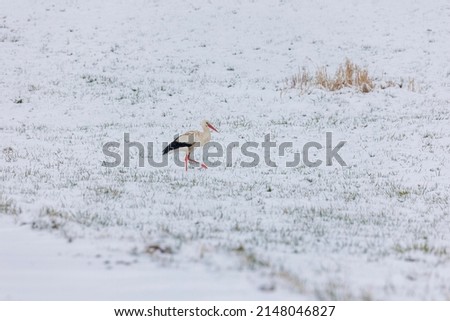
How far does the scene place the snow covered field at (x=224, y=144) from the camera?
498 cm

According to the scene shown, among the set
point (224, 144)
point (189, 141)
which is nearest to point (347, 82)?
point (224, 144)

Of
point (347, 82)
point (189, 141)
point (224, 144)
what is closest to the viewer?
point (189, 141)

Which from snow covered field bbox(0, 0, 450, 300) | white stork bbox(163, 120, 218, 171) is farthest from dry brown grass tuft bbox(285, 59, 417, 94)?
white stork bbox(163, 120, 218, 171)

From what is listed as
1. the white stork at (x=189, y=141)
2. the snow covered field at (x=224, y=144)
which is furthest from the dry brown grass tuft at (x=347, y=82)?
the white stork at (x=189, y=141)

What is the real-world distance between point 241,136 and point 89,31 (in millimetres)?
18599

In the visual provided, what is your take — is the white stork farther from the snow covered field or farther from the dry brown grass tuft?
the dry brown grass tuft

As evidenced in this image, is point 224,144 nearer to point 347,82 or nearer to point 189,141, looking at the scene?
point 189,141

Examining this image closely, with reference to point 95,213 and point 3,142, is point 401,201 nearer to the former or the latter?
point 95,213

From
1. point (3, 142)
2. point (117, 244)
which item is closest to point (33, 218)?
point (117, 244)

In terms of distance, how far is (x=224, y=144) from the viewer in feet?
47.6

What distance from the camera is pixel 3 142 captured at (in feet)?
48.2

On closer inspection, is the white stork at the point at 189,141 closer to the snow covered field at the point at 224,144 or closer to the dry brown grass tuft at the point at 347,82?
the snow covered field at the point at 224,144

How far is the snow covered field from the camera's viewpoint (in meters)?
4.98

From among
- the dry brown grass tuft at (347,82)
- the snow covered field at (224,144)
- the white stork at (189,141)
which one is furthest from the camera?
the dry brown grass tuft at (347,82)
